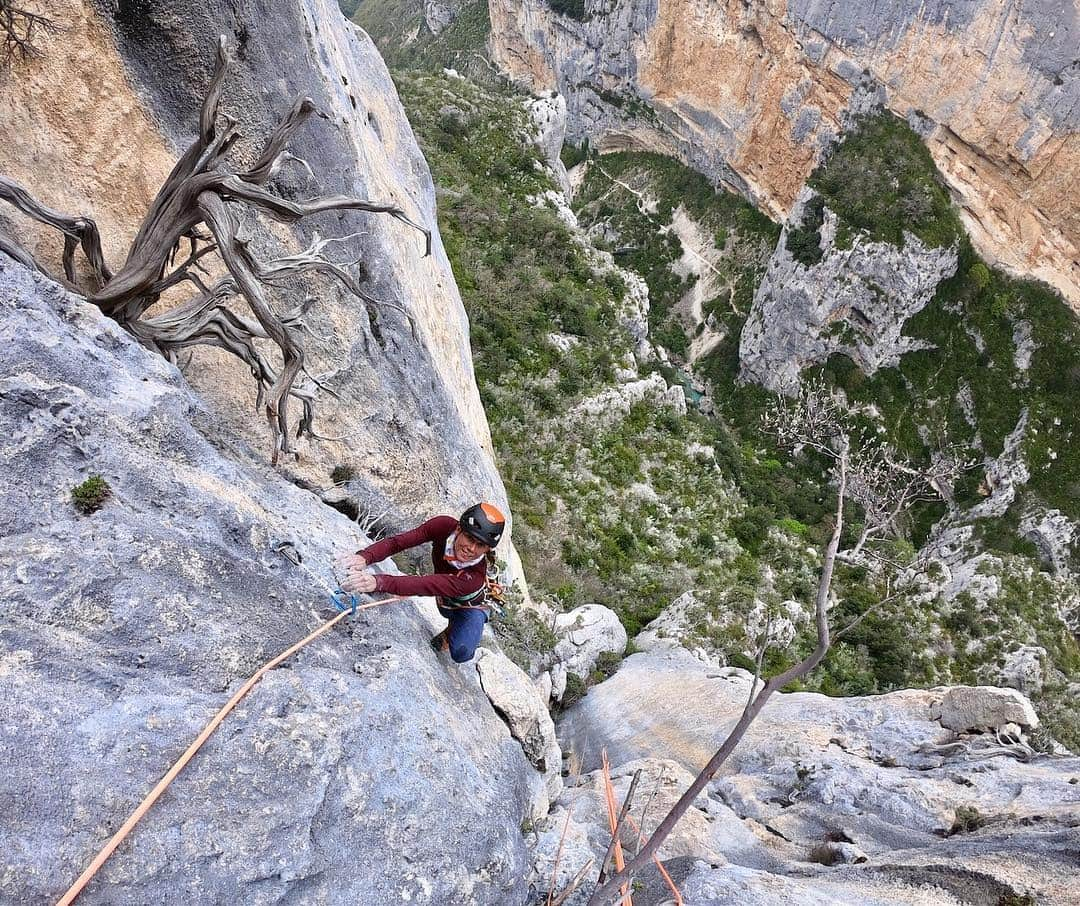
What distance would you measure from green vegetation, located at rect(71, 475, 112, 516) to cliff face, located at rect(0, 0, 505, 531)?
107 inches

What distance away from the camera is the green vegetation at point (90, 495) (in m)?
3.80

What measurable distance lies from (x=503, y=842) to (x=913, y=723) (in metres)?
7.67

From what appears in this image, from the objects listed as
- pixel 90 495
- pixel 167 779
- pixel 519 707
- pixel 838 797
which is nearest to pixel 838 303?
pixel 838 797

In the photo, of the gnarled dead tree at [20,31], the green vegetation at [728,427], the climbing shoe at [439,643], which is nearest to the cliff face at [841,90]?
the green vegetation at [728,427]

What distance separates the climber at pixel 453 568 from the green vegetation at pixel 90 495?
167cm

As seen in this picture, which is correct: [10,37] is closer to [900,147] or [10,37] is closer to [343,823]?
[343,823]

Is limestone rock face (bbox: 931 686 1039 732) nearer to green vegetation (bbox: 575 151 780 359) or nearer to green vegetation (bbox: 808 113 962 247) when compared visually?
green vegetation (bbox: 808 113 962 247)

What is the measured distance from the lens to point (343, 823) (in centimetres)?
389

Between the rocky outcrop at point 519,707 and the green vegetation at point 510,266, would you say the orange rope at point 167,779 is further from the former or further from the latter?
the green vegetation at point 510,266

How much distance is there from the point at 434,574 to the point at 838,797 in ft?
21.0

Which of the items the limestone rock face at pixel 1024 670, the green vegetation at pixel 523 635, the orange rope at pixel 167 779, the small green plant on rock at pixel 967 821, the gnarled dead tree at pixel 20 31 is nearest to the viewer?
the orange rope at pixel 167 779

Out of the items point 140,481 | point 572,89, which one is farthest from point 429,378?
point 572,89

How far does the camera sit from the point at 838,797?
305 inches

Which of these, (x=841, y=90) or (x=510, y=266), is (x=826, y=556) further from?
(x=841, y=90)
